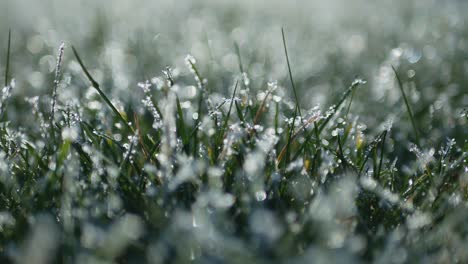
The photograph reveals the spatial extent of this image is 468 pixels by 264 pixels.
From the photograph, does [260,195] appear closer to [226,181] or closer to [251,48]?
[226,181]

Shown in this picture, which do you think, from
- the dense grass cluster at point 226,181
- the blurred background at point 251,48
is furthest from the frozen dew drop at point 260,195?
the blurred background at point 251,48

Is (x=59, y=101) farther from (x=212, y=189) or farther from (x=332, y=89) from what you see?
(x=332, y=89)

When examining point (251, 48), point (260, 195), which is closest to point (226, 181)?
point (260, 195)

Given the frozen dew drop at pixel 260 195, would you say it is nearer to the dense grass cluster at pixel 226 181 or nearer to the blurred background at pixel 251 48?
the dense grass cluster at pixel 226 181

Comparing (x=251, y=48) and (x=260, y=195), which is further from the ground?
(x=251, y=48)

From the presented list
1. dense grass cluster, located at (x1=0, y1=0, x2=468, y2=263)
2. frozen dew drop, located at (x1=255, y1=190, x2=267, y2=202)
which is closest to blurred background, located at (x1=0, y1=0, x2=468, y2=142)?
dense grass cluster, located at (x1=0, y1=0, x2=468, y2=263)

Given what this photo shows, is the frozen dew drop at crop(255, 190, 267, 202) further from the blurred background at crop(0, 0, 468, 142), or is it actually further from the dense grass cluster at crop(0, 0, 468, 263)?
the blurred background at crop(0, 0, 468, 142)

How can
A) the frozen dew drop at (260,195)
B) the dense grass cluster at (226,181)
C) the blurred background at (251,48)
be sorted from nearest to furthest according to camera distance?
the dense grass cluster at (226,181) → the frozen dew drop at (260,195) → the blurred background at (251,48)

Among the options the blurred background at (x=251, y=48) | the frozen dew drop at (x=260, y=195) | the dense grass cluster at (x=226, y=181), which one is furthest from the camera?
the blurred background at (x=251, y=48)

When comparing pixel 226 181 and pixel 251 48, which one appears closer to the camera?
pixel 226 181

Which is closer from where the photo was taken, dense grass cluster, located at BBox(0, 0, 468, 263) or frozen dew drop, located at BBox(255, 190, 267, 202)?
dense grass cluster, located at BBox(0, 0, 468, 263)

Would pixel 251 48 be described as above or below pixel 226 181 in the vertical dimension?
above
